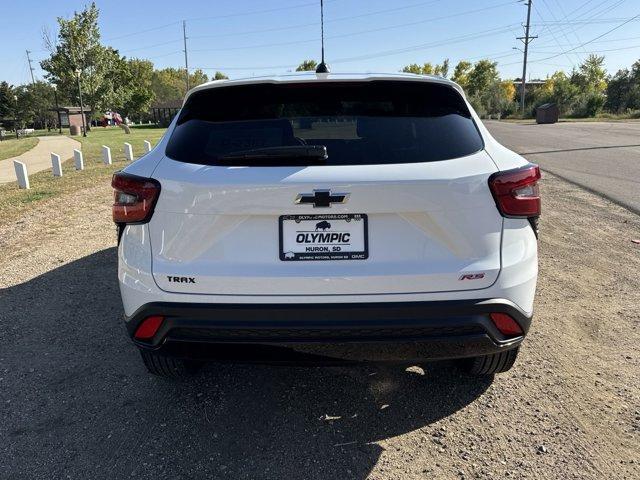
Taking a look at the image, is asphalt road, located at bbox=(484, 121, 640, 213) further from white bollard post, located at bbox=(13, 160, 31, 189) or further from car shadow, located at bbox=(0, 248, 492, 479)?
white bollard post, located at bbox=(13, 160, 31, 189)

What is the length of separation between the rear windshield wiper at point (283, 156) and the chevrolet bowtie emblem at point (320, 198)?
17 centimetres

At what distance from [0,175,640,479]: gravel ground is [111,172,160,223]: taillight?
1.18 m

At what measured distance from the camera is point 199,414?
2.82m

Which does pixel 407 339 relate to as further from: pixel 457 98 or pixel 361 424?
pixel 457 98

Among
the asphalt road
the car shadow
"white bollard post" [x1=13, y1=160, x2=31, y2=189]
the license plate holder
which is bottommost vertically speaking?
the car shadow

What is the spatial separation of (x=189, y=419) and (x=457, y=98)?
2289 mm

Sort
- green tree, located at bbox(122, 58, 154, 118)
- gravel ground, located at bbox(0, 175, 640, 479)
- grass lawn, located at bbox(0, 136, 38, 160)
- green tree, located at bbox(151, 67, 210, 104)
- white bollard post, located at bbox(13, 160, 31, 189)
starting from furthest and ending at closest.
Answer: green tree, located at bbox(151, 67, 210, 104)
green tree, located at bbox(122, 58, 154, 118)
grass lawn, located at bbox(0, 136, 38, 160)
white bollard post, located at bbox(13, 160, 31, 189)
gravel ground, located at bbox(0, 175, 640, 479)

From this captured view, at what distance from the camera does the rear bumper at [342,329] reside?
7.31 feet

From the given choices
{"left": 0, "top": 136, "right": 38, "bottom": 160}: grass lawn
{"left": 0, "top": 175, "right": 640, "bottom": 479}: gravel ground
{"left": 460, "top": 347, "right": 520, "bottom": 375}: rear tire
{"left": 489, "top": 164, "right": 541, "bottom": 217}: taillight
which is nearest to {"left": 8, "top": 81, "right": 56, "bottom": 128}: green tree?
{"left": 0, "top": 136, "right": 38, "bottom": 160}: grass lawn

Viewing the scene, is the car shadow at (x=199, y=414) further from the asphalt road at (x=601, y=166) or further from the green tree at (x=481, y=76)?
the green tree at (x=481, y=76)

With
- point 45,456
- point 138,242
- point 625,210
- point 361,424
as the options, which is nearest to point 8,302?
point 45,456

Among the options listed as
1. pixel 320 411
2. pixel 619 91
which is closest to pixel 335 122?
pixel 320 411

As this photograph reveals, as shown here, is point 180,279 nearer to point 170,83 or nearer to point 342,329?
point 342,329

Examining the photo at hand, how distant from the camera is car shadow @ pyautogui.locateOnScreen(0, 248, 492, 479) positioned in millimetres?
2428
